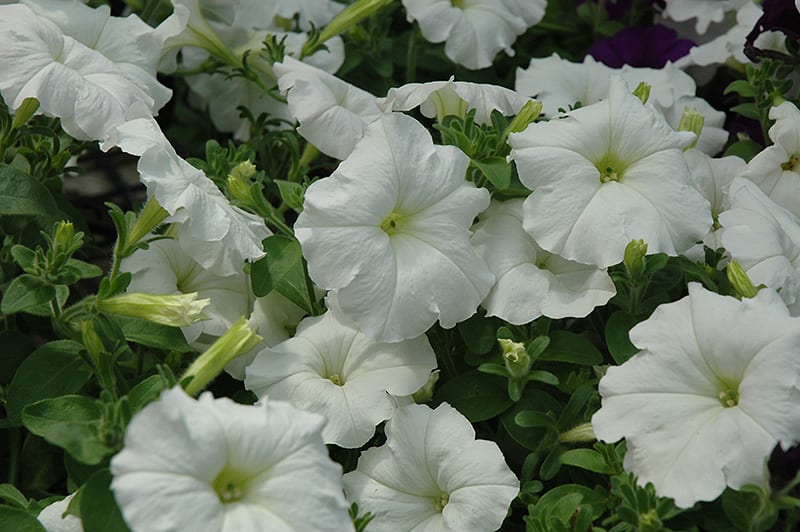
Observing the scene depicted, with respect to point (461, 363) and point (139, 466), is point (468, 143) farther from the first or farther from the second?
point (139, 466)

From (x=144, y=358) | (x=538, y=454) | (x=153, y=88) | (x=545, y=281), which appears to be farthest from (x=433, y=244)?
(x=153, y=88)

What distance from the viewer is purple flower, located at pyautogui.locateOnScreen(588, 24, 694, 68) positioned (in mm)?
1886

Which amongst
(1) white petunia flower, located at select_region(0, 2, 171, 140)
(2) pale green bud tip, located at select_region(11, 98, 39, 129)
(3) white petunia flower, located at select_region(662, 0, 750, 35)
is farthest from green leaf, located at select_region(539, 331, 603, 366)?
(3) white petunia flower, located at select_region(662, 0, 750, 35)

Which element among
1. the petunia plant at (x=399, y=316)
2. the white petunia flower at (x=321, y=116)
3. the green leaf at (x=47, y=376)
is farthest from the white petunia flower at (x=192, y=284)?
the white petunia flower at (x=321, y=116)

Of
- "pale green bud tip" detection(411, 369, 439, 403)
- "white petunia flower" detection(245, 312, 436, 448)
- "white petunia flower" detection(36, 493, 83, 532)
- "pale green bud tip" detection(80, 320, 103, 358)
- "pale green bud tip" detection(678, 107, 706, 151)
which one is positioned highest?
"pale green bud tip" detection(678, 107, 706, 151)

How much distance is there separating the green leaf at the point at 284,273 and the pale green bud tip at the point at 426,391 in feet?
0.58

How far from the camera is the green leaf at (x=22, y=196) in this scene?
1298 mm

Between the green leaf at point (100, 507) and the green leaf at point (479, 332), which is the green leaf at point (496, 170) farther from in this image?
the green leaf at point (100, 507)

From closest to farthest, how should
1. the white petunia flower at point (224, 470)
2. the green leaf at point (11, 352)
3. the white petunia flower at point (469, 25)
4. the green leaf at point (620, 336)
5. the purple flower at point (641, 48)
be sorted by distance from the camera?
the white petunia flower at point (224, 470) < the green leaf at point (620, 336) < the green leaf at point (11, 352) < the white petunia flower at point (469, 25) < the purple flower at point (641, 48)

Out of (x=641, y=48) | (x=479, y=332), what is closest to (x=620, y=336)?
(x=479, y=332)

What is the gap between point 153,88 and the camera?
1.47 metres

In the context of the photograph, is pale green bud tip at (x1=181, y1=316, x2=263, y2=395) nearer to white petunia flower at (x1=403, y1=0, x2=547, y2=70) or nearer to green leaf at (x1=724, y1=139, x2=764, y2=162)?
white petunia flower at (x1=403, y1=0, x2=547, y2=70)

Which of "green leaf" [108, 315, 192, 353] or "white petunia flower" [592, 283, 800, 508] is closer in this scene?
"white petunia flower" [592, 283, 800, 508]

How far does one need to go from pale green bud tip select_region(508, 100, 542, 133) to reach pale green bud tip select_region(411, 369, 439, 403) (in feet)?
1.10
